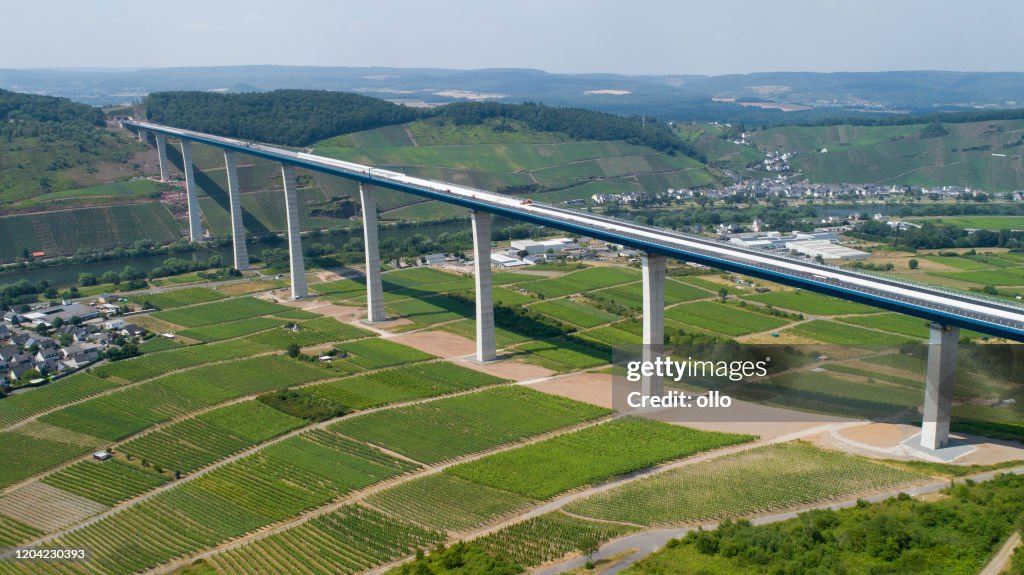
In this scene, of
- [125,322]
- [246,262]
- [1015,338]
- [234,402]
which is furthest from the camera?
[246,262]

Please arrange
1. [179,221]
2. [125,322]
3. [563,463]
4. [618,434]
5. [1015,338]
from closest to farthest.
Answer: [1015,338]
[563,463]
[618,434]
[125,322]
[179,221]

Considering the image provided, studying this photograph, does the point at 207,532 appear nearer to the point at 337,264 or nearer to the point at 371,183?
the point at 371,183

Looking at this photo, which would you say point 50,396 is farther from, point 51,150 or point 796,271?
point 51,150

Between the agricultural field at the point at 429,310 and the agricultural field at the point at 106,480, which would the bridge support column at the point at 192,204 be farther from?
the agricultural field at the point at 106,480

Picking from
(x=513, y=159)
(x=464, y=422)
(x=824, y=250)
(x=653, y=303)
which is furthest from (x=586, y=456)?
(x=513, y=159)

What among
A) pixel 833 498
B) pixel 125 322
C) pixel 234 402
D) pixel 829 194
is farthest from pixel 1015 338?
pixel 829 194

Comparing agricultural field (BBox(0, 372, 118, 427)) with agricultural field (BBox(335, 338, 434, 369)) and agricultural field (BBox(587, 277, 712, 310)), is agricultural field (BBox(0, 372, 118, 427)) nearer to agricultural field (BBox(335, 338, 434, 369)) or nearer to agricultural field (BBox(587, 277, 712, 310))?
agricultural field (BBox(335, 338, 434, 369))
